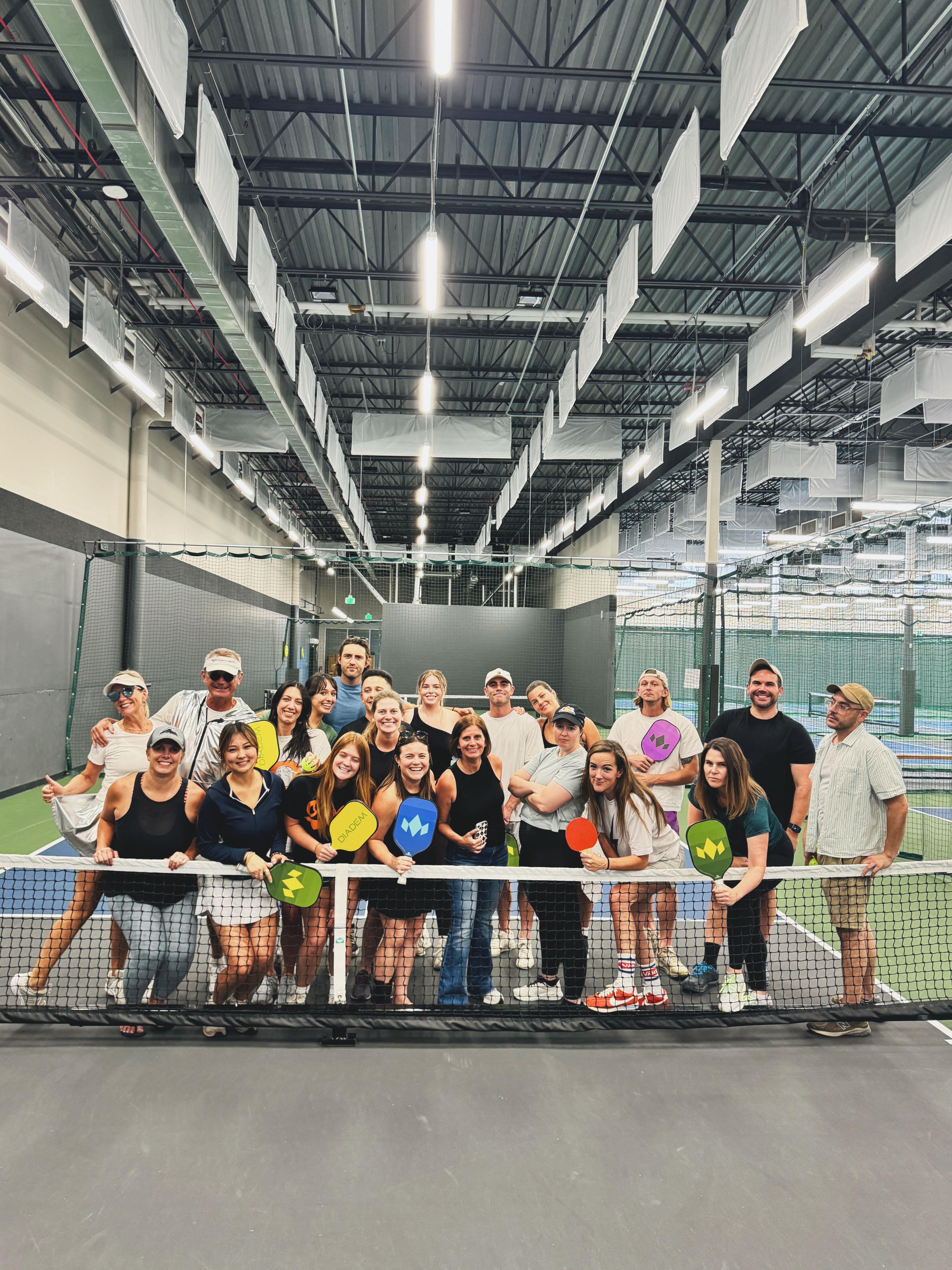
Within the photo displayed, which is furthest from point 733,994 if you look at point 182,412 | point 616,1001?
point 182,412

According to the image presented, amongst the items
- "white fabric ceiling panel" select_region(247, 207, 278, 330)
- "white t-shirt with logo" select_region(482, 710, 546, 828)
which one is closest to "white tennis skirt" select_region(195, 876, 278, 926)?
"white t-shirt with logo" select_region(482, 710, 546, 828)

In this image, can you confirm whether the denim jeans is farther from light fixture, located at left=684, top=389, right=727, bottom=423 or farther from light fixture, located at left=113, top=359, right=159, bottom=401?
light fixture, located at left=684, top=389, right=727, bottom=423

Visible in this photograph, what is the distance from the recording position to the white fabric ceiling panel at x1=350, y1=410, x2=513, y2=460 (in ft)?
44.6

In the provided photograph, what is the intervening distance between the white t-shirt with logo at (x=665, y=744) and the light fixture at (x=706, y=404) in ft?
25.6

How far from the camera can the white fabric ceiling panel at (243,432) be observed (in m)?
13.8

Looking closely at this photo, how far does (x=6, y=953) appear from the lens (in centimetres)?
438

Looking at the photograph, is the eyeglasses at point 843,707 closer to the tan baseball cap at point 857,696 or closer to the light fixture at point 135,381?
the tan baseball cap at point 857,696

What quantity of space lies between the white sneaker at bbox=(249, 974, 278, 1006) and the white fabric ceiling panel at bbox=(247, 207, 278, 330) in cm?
696

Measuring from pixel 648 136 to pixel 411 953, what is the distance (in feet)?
28.5

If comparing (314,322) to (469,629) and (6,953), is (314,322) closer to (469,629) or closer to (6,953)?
(469,629)

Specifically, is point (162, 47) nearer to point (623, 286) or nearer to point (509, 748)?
point (623, 286)

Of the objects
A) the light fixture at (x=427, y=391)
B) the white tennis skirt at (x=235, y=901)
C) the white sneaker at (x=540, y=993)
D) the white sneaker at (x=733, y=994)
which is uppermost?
the light fixture at (x=427, y=391)

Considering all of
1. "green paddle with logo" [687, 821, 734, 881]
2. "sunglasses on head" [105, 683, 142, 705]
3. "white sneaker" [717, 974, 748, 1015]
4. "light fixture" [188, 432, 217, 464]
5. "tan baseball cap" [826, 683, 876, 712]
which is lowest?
"white sneaker" [717, 974, 748, 1015]

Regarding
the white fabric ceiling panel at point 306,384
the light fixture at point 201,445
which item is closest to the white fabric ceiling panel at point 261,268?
the white fabric ceiling panel at point 306,384
